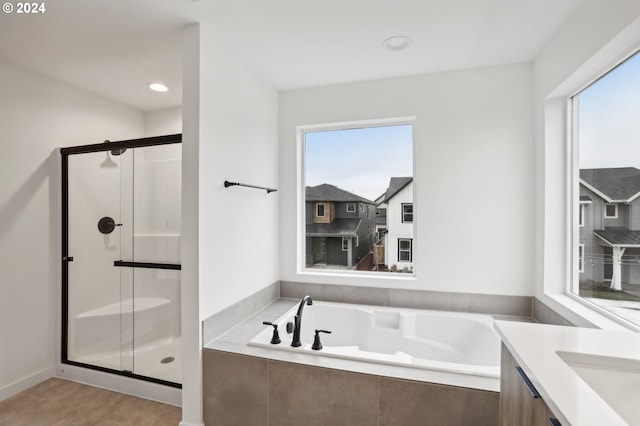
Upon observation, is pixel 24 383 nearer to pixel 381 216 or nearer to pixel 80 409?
pixel 80 409

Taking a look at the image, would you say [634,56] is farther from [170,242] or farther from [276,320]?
[170,242]

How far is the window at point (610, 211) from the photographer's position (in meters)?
1.62

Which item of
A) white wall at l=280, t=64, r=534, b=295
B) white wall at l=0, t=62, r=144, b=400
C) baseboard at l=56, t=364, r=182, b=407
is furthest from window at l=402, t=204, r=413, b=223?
white wall at l=0, t=62, r=144, b=400

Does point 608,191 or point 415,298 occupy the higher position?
point 608,191

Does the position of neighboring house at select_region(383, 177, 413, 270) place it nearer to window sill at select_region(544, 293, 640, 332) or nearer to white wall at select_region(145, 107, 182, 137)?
window sill at select_region(544, 293, 640, 332)

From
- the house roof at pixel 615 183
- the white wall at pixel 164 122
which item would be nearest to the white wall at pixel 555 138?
the house roof at pixel 615 183

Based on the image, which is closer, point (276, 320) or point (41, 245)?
point (276, 320)

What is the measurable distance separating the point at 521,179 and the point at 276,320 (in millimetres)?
2143

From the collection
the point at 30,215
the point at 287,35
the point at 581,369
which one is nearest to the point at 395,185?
the point at 287,35

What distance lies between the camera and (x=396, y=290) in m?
2.58

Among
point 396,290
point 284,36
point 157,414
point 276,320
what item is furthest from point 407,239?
point 157,414

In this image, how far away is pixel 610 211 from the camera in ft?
5.48

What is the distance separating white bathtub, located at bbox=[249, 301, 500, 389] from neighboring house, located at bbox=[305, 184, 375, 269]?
1.50 feet

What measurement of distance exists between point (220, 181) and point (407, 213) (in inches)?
62.4
